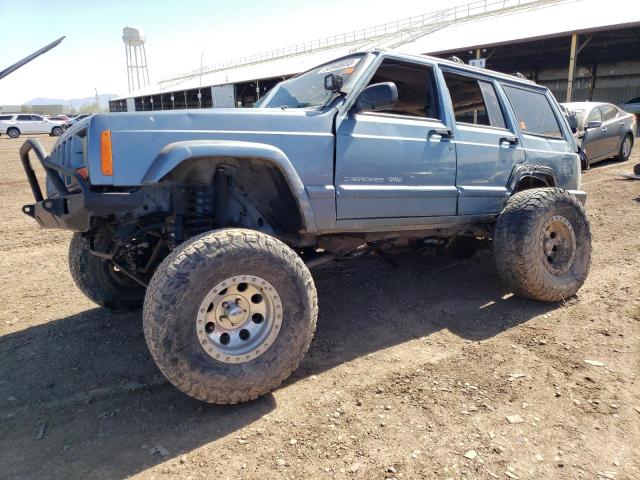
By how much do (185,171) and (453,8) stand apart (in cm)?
3911

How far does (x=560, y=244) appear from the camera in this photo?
14.2ft

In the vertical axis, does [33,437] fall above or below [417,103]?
below

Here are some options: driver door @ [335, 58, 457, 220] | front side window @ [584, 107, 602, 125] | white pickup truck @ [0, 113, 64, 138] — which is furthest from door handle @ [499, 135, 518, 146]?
white pickup truck @ [0, 113, 64, 138]

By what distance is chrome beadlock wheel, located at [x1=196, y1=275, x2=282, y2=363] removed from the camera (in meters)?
2.67

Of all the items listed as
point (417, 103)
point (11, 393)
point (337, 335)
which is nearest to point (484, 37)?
point (417, 103)

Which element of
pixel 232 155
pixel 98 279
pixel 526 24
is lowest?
pixel 98 279

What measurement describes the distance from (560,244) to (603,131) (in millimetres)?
8301

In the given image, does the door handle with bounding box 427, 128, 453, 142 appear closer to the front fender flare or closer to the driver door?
the driver door

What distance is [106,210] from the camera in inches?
103

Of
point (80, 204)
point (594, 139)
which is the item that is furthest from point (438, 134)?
point (594, 139)

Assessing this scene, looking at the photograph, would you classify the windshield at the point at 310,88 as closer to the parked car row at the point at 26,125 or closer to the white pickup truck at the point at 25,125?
the parked car row at the point at 26,125

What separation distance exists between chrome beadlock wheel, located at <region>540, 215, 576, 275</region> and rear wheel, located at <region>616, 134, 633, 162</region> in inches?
374

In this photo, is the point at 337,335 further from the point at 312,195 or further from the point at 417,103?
the point at 417,103

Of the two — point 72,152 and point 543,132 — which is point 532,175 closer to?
point 543,132
